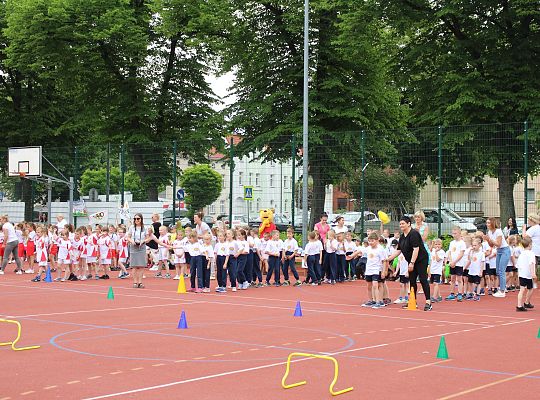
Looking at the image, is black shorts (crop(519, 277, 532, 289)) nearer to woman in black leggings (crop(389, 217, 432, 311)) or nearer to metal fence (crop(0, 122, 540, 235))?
woman in black leggings (crop(389, 217, 432, 311))

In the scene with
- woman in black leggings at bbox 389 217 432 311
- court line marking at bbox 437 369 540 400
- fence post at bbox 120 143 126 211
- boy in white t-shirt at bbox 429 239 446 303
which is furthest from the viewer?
fence post at bbox 120 143 126 211

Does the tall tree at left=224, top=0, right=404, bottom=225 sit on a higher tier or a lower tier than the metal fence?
higher

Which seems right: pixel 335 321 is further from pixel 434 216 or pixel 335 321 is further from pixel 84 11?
pixel 84 11

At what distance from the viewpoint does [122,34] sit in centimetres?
3934

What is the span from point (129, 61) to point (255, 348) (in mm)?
31092

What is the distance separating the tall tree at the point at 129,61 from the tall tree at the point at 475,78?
31.3ft

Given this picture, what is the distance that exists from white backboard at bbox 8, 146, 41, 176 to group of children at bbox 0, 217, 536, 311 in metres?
6.03

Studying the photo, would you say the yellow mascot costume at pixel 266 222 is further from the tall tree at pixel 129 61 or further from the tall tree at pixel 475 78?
the tall tree at pixel 129 61

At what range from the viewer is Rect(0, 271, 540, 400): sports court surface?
9430mm

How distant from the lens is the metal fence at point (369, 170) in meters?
28.1

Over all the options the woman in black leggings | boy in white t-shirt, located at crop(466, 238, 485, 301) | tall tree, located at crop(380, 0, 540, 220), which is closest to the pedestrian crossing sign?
tall tree, located at crop(380, 0, 540, 220)

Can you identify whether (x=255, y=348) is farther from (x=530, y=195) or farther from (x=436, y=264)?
(x=530, y=195)

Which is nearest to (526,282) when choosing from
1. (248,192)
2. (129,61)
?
(248,192)

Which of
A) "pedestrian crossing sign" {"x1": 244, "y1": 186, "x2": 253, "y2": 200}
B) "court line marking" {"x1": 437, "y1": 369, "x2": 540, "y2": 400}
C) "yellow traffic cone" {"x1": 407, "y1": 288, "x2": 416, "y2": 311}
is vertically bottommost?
"court line marking" {"x1": 437, "y1": 369, "x2": 540, "y2": 400}
